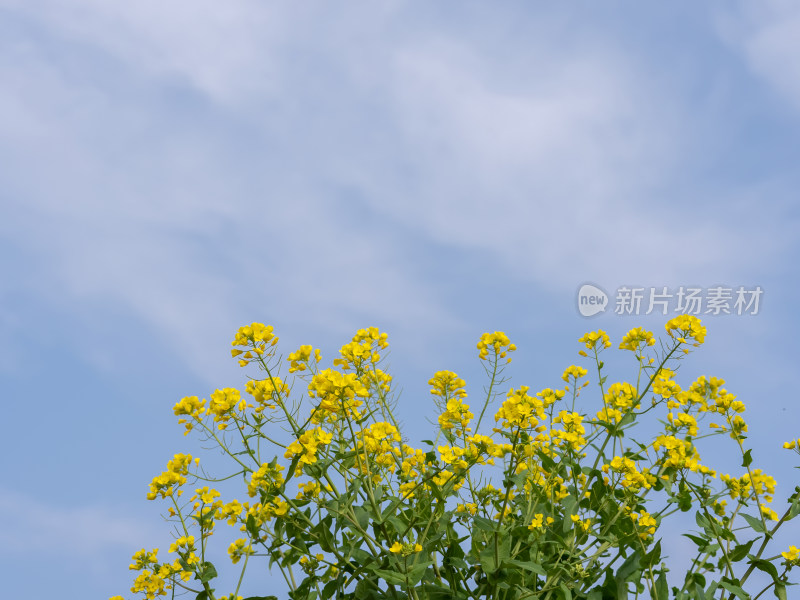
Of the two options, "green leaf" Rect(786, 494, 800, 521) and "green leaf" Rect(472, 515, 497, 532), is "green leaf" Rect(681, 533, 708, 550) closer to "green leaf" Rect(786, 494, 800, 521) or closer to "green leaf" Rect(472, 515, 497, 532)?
"green leaf" Rect(786, 494, 800, 521)

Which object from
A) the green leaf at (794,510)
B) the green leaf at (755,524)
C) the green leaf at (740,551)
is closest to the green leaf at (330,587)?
the green leaf at (740,551)

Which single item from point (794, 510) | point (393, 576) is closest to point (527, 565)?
point (393, 576)

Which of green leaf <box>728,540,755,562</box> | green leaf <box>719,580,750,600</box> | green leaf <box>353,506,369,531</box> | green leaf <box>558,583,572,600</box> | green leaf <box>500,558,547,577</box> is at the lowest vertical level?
green leaf <box>558,583,572,600</box>

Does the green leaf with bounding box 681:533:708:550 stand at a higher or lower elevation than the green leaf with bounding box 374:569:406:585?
higher

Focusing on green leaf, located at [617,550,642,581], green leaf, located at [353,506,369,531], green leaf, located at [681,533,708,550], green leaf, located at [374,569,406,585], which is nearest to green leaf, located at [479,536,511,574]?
green leaf, located at [374,569,406,585]

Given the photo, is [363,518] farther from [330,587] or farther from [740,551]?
[740,551]

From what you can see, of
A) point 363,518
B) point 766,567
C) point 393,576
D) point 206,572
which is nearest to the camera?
point 393,576

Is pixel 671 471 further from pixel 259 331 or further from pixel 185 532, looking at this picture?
pixel 185 532

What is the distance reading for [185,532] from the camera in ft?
12.4

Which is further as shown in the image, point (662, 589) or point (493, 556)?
point (662, 589)

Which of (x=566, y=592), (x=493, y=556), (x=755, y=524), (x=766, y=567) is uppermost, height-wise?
(x=755, y=524)

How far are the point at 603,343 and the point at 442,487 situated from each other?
4.66 feet

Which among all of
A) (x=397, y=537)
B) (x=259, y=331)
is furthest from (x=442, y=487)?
(x=259, y=331)

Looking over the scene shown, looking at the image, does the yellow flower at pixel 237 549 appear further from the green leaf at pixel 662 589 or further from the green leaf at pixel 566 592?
the green leaf at pixel 662 589
